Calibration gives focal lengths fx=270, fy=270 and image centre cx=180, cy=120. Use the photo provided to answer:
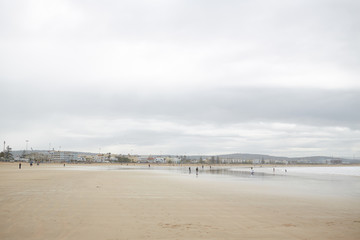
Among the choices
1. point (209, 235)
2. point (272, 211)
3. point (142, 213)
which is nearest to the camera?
point (209, 235)

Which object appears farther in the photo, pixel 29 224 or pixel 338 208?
pixel 338 208

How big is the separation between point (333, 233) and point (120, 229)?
24.1 feet

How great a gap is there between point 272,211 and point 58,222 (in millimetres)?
9547

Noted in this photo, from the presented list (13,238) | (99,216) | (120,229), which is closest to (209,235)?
(120,229)

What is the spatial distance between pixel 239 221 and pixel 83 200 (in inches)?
349

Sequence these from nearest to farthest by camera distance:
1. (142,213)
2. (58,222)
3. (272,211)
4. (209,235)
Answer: (209,235) < (58,222) < (142,213) < (272,211)

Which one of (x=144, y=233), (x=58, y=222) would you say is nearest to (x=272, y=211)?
(x=144, y=233)

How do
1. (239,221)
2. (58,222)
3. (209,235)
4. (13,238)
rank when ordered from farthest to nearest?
(239,221)
(58,222)
(209,235)
(13,238)

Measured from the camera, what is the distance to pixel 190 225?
32.8 ft

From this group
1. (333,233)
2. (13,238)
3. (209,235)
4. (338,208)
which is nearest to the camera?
(13,238)

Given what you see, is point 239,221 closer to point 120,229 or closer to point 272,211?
point 272,211

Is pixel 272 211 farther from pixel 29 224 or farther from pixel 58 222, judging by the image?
pixel 29 224

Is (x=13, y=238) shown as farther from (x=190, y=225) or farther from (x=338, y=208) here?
(x=338, y=208)

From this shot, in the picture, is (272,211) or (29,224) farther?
(272,211)
